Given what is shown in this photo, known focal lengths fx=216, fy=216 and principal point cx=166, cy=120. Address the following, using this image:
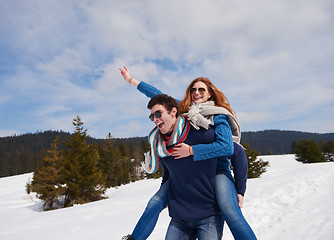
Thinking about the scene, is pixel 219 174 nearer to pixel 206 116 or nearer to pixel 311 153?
pixel 206 116

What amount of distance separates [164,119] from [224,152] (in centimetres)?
62

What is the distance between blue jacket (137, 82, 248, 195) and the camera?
1.92 m

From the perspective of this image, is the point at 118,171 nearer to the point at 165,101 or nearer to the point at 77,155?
the point at 77,155

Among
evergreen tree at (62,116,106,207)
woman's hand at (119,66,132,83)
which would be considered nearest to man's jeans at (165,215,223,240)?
woman's hand at (119,66,132,83)

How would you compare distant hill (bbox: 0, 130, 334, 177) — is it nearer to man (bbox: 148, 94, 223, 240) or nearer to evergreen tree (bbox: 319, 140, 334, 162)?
evergreen tree (bbox: 319, 140, 334, 162)

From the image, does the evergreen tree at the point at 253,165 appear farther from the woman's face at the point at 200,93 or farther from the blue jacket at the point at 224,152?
the blue jacket at the point at 224,152

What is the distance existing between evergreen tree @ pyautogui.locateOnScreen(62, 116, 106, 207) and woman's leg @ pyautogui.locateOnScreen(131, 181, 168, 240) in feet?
59.0

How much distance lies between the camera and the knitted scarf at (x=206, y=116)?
200 centimetres

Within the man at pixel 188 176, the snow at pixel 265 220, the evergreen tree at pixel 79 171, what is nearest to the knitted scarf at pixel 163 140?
the man at pixel 188 176

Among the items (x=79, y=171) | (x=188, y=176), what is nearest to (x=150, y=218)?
(x=188, y=176)

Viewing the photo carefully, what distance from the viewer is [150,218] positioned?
2.19m

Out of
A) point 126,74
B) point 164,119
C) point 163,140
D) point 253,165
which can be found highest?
point 126,74

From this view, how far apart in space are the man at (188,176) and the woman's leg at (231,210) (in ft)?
0.27

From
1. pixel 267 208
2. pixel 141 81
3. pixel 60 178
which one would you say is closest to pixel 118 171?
pixel 60 178
